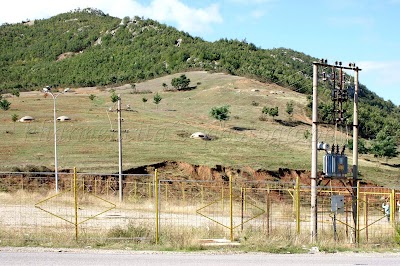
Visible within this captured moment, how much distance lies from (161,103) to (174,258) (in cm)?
7125

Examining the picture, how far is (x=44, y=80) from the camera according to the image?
140 m

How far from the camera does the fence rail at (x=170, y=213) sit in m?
18.9

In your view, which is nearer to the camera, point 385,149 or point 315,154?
point 315,154

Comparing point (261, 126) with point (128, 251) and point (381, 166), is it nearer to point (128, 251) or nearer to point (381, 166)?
point (381, 166)

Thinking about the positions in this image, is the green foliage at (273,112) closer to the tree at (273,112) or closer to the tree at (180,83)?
the tree at (273,112)

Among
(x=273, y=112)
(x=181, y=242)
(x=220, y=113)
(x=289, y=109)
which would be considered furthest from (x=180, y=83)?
(x=181, y=242)

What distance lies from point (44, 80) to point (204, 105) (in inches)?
2762

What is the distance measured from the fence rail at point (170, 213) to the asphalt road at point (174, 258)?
5.49 ft

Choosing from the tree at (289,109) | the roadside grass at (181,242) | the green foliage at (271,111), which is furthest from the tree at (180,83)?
the roadside grass at (181,242)

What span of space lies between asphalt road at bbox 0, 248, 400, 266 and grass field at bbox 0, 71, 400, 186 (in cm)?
2899

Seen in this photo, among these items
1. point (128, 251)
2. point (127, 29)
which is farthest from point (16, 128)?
point (127, 29)

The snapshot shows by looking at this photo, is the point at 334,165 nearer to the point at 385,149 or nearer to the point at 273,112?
the point at 385,149

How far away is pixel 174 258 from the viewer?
15055 mm

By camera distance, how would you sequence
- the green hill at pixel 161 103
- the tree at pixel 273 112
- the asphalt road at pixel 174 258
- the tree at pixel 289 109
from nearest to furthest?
the asphalt road at pixel 174 258
the green hill at pixel 161 103
the tree at pixel 273 112
the tree at pixel 289 109
